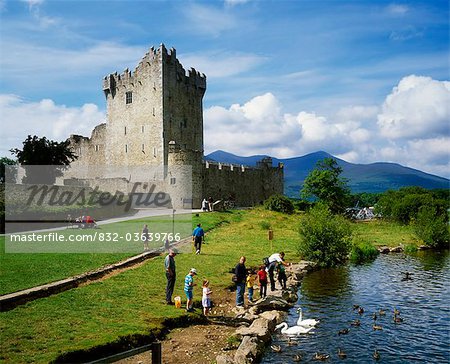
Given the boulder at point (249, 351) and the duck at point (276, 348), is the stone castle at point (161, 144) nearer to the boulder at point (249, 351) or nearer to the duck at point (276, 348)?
the duck at point (276, 348)

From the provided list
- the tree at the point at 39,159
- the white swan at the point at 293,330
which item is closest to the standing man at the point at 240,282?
the white swan at the point at 293,330

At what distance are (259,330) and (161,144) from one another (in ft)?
147

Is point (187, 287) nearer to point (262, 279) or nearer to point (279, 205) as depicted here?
point (262, 279)

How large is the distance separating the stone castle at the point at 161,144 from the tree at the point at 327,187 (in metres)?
7.73

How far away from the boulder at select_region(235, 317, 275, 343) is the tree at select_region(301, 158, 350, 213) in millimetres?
47045

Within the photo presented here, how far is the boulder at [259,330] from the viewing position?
50.5ft

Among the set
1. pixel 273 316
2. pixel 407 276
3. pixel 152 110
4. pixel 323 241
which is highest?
pixel 152 110

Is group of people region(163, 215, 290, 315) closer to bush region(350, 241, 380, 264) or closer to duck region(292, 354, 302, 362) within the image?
duck region(292, 354, 302, 362)

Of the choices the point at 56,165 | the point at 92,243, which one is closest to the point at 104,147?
the point at 56,165

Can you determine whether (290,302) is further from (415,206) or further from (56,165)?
(415,206)

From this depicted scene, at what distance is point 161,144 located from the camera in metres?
58.7

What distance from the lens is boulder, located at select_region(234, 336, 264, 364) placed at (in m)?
13.3

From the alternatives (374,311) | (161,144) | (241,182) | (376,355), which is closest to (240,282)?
(374,311)

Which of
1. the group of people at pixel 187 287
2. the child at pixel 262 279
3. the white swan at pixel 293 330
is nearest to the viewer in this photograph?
the white swan at pixel 293 330
